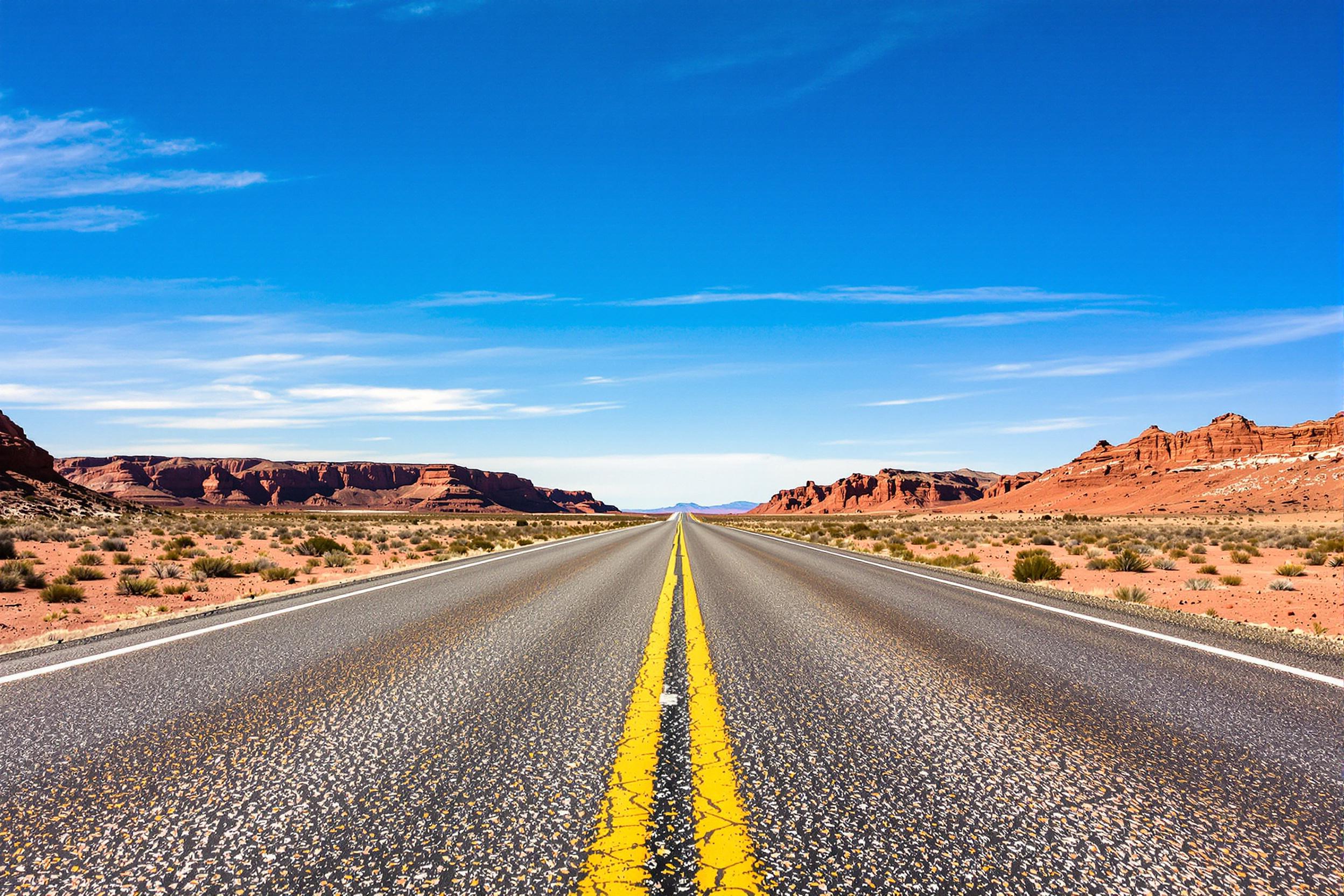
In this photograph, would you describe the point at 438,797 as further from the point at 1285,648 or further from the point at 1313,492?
the point at 1313,492

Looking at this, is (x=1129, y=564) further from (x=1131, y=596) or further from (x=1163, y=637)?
(x=1163, y=637)

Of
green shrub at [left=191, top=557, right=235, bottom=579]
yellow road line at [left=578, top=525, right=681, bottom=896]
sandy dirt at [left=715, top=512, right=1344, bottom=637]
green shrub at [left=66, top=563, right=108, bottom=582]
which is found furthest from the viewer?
green shrub at [left=191, top=557, right=235, bottom=579]

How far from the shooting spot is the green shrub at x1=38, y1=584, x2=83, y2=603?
34.8 ft

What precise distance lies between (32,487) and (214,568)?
1826 inches

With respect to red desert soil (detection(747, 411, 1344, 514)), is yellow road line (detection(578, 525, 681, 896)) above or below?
below

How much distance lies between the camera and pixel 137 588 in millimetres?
11953

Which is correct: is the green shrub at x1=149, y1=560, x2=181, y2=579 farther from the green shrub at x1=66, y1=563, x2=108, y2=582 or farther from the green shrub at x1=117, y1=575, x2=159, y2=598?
the green shrub at x1=117, y1=575, x2=159, y2=598

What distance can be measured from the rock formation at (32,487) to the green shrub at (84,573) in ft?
107

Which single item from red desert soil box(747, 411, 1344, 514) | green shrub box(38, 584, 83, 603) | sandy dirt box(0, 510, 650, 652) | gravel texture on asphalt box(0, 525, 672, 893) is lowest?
sandy dirt box(0, 510, 650, 652)

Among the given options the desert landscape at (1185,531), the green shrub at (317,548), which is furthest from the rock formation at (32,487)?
the desert landscape at (1185,531)

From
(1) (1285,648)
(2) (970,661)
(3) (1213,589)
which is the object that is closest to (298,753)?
(2) (970,661)

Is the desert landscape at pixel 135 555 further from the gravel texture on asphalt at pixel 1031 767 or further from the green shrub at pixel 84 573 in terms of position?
the gravel texture on asphalt at pixel 1031 767

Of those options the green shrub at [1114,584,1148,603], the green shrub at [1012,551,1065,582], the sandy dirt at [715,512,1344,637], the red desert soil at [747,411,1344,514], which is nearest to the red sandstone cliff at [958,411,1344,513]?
the red desert soil at [747,411,1344,514]

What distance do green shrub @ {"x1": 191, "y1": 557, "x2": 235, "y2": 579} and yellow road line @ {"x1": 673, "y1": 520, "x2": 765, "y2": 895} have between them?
14967mm
